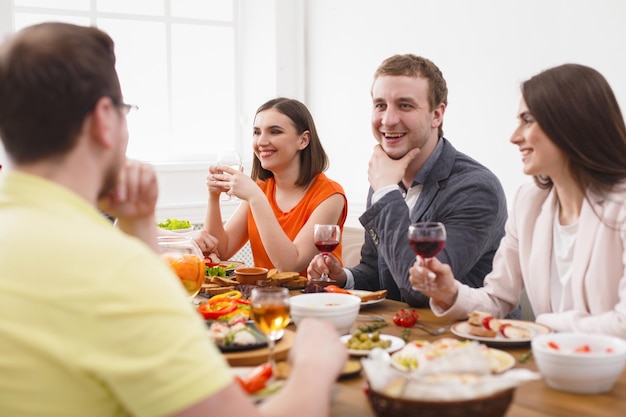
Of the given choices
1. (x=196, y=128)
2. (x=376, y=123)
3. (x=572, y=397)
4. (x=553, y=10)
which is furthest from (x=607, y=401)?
(x=196, y=128)

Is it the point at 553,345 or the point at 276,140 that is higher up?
the point at 276,140

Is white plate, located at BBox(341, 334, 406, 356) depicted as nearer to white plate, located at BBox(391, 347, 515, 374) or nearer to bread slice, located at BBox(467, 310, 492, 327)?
white plate, located at BBox(391, 347, 515, 374)

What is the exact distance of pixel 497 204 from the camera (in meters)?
2.61

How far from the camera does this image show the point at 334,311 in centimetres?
178

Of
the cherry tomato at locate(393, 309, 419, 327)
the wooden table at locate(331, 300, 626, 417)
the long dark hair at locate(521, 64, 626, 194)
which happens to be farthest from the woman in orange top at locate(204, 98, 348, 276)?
the wooden table at locate(331, 300, 626, 417)

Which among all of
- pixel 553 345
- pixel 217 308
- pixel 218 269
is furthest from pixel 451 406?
pixel 218 269

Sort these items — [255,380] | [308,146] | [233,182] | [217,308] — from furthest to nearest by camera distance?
[308,146], [233,182], [217,308], [255,380]

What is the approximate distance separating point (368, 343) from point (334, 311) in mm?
156

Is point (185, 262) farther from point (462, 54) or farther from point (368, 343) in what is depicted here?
point (462, 54)

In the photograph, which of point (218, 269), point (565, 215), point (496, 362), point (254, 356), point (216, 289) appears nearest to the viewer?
point (496, 362)

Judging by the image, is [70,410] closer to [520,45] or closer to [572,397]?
[572,397]

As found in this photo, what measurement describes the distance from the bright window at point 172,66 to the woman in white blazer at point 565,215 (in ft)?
12.0

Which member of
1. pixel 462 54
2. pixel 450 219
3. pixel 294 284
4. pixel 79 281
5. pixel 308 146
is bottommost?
pixel 294 284

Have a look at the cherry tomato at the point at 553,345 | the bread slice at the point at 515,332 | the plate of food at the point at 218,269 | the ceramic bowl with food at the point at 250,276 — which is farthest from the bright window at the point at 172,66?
the cherry tomato at the point at 553,345
